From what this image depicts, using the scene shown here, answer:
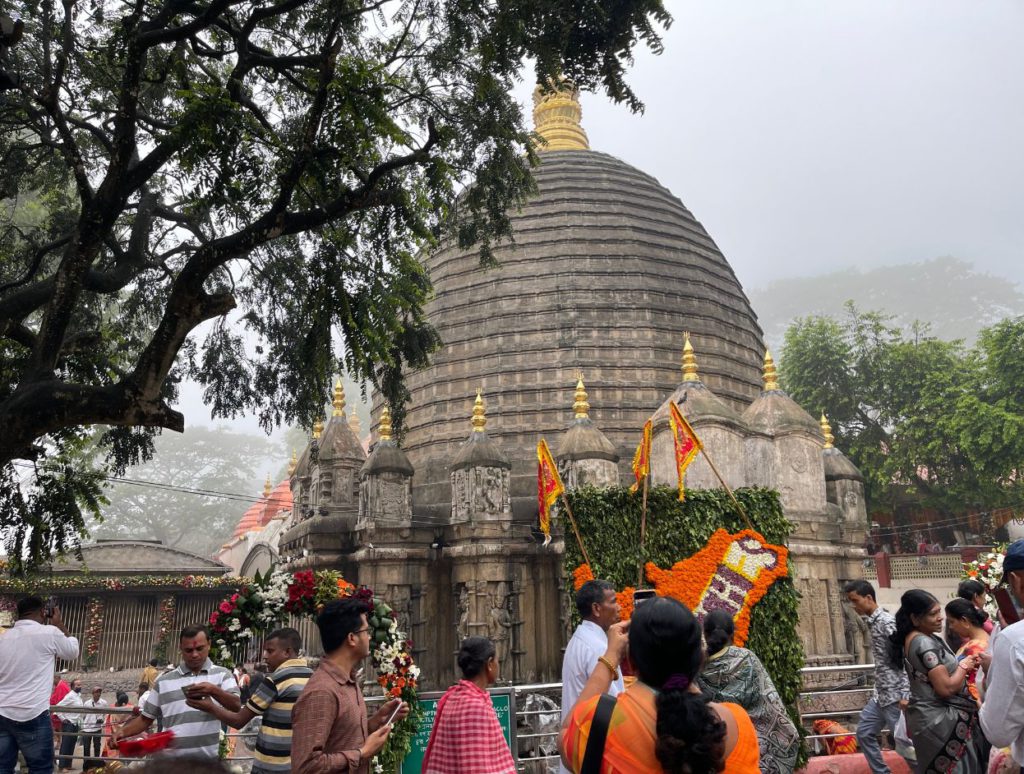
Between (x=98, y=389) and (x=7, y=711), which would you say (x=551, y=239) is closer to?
(x=98, y=389)

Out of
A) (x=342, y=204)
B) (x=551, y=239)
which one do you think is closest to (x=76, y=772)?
(x=342, y=204)

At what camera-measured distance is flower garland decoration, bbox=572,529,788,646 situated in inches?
351

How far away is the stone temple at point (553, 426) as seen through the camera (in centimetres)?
1409

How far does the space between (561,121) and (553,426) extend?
11.5 m

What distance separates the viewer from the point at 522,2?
706 cm

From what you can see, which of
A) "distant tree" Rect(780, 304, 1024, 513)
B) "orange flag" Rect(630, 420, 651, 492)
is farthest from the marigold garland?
"distant tree" Rect(780, 304, 1024, 513)

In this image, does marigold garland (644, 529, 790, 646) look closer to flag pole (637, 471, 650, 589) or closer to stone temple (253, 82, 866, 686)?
flag pole (637, 471, 650, 589)

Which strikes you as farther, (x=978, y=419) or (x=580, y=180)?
(x=978, y=419)

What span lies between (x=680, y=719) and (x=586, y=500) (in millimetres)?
7546

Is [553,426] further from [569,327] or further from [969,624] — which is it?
[969,624]

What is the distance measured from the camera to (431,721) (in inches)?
270

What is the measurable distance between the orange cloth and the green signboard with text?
446 cm

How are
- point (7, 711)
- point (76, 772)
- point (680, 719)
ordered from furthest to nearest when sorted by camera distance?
point (76, 772)
point (7, 711)
point (680, 719)

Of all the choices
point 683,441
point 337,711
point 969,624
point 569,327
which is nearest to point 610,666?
point 337,711
